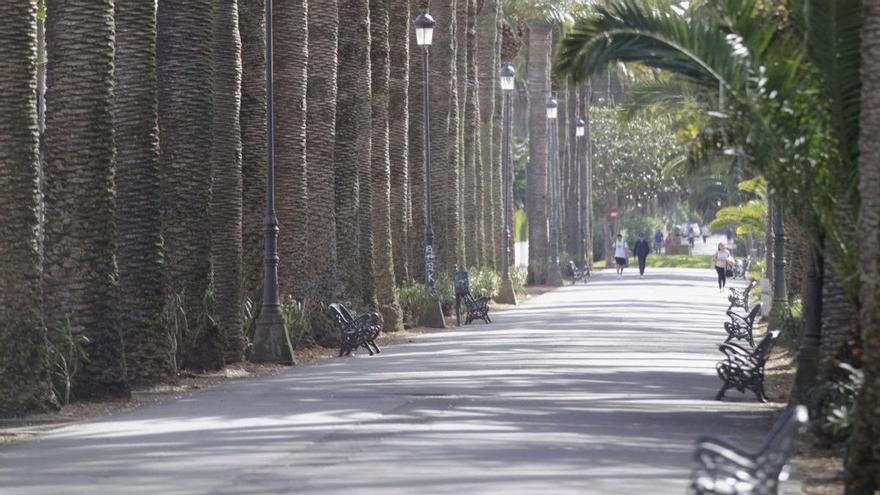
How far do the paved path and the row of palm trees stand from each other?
4.40ft

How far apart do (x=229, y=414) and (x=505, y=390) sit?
15.0 ft

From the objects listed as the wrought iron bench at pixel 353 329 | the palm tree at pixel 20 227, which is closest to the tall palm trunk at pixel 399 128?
the wrought iron bench at pixel 353 329

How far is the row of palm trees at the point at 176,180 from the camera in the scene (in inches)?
824

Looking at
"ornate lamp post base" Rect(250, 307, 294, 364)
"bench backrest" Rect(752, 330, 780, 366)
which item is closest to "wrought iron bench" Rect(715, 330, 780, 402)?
"bench backrest" Rect(752, 330, 780, 366)

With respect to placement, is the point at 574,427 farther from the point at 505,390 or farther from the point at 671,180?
the point at 671,180

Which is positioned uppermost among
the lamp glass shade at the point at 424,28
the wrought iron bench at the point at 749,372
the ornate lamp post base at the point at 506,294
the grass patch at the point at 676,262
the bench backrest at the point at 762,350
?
the lamp glass shade at the point at 424,28

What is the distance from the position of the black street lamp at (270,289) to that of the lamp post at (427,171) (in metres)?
12.9

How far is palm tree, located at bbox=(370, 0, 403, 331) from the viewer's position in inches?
1641

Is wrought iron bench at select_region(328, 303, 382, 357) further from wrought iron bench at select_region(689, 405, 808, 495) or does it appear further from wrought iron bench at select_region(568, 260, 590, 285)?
wrought iron bench at select_region(568, 260, 590, 285)

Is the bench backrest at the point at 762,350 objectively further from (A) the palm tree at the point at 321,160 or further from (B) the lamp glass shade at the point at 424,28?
(B) the lamp glass shade at the point at 424,28

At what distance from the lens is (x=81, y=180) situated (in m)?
22.9

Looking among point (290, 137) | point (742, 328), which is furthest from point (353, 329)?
point (742, 328)

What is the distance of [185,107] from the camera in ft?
91.2

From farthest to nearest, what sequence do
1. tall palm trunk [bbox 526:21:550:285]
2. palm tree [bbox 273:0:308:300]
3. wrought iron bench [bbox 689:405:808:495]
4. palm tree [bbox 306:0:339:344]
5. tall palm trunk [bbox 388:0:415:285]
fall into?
tall palm trunk [bbox 526:21:550:285], tall palm trunk [bbox 388:0:415:285], palm tree [bbox 306:0:339:344], palm tree [bbox 273:0:308:300], wrought iron bench [bbox 689:405:808:495]
